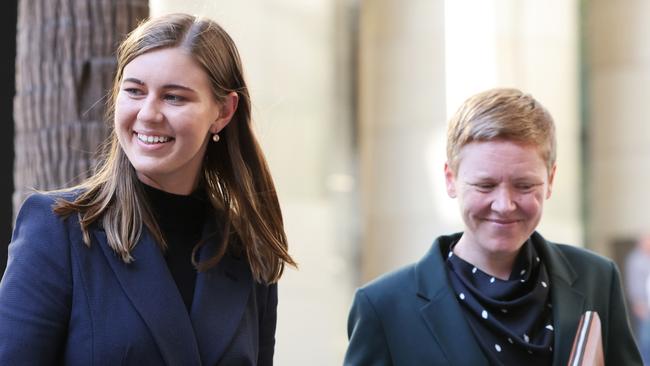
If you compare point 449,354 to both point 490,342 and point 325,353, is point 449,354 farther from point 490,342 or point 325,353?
point 325,353

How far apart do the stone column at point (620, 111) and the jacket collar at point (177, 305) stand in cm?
1234

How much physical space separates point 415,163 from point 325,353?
2.89 meters

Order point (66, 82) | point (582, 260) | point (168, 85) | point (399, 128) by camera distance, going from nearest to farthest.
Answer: point (168, 85)
point (582, 260)
point (66, 82)
point (399, 128)

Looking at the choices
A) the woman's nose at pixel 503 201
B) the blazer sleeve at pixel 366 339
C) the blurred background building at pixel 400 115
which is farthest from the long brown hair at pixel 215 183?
the blurred background building at pixel 400 115

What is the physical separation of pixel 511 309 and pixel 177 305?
1207 mm

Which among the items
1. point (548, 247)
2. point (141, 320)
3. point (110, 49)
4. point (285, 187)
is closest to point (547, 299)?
point (548, 247)

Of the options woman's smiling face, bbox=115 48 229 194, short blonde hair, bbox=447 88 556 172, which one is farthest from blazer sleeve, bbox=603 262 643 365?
woman's smiling face, bbox=115 48 229 194

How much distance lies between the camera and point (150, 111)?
3.07 m

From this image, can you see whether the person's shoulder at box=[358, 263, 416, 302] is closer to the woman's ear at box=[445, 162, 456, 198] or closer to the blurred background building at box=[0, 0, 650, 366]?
the woman's ear at box=[445, 162, 456, 198]

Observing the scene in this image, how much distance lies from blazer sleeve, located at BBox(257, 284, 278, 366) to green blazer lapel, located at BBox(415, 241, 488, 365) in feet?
1.79

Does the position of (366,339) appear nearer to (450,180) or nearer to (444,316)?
(444,316)

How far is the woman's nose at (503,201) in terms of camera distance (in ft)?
11.3

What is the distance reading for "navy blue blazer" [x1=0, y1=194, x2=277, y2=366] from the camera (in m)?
2.88

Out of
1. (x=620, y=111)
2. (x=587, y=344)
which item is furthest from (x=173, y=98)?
(x=620, y=111)
